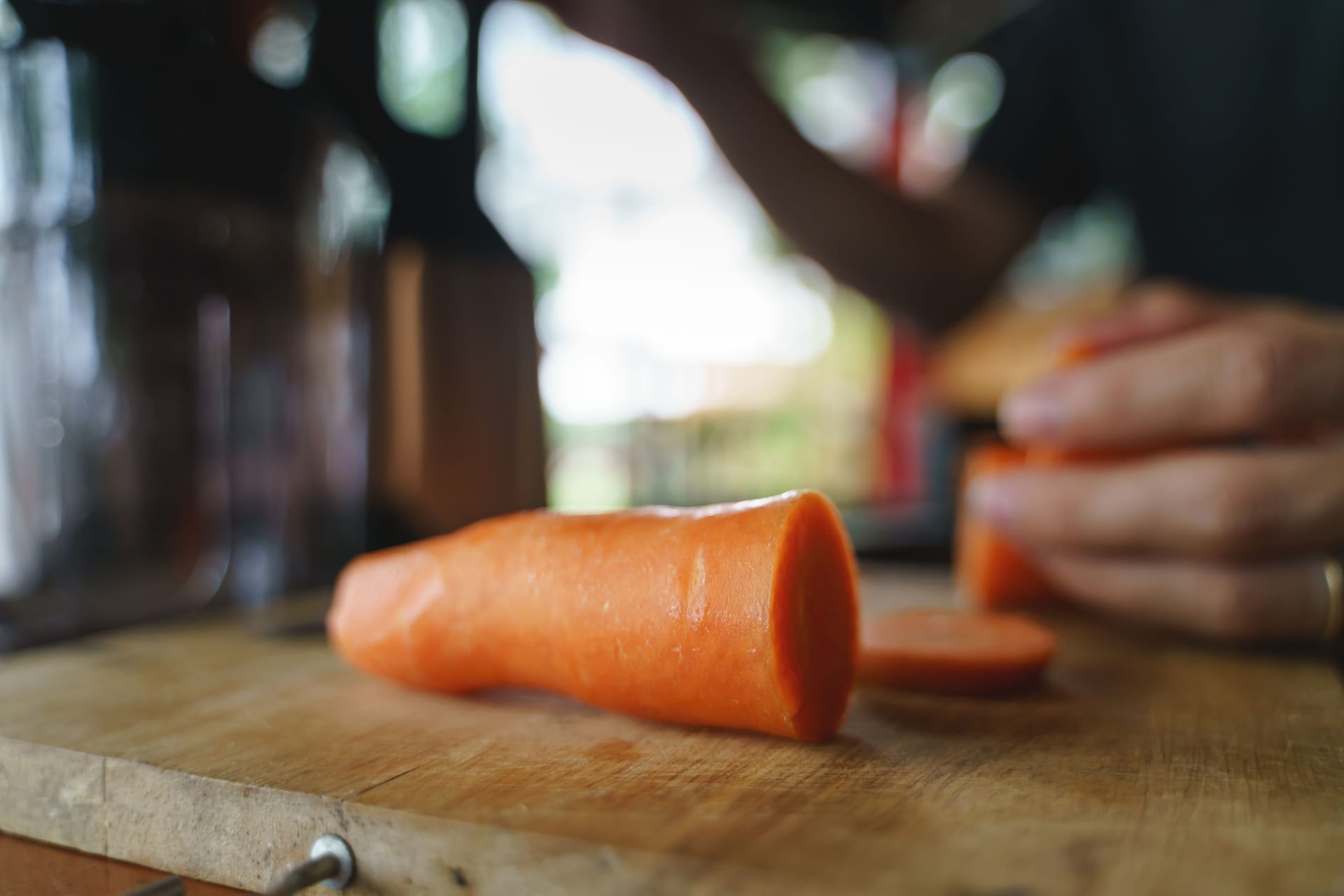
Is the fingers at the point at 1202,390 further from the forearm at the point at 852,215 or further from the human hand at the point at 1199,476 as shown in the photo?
the forearm at the point at 852,215

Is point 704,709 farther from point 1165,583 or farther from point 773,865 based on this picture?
point 1165,583

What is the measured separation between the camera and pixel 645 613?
0.74 metres

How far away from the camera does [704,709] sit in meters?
0.71

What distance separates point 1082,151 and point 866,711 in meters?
2.23

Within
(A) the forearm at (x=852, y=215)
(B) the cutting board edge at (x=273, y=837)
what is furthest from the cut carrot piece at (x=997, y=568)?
(A) the forearm at (x=852, y=215)

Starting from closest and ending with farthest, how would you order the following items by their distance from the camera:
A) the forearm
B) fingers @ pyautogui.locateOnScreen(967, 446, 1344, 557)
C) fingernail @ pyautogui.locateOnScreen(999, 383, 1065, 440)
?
fingers @ pyautogui.locateOnScreen(967, 446, 1344, 557), fingernail @ pyautogui.locateOnScreen(999, 383, 1065, 440), the forearm

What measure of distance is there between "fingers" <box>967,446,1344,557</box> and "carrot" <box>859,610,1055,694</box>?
0.25m

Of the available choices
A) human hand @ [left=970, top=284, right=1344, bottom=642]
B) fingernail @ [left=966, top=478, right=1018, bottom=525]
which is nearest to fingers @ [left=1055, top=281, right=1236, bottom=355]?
human hand @ [left=970, top=284, right=1344, bottom=642]

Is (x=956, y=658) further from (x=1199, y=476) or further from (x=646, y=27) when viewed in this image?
(x=646, y=27)

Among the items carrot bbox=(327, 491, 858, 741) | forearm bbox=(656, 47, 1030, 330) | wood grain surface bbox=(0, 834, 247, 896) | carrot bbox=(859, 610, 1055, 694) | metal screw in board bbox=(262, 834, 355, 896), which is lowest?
wood grain surface bbox=(0, 834, 247, 896)

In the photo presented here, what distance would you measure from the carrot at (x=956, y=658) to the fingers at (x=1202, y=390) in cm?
32

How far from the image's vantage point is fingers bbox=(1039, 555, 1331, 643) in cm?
103


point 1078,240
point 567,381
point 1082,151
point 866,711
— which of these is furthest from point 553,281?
point 866,711

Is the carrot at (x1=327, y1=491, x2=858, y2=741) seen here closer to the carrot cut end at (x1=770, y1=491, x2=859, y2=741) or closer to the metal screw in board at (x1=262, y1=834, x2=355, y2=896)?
the carrot cut end at (x1=770, y1=491, x2=859, y2=741)
